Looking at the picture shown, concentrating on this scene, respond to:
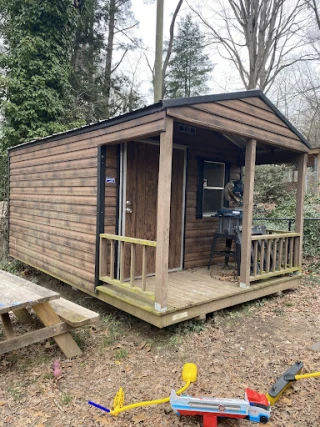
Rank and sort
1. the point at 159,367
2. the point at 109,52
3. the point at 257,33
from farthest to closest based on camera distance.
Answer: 1. the point at 109,52
2. the point at 257,33
3. the point at 159,367

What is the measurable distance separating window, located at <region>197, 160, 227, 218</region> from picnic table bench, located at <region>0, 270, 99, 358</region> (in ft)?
9.47

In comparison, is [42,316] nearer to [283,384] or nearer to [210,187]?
[283,384]

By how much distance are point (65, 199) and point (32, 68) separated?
5296mm

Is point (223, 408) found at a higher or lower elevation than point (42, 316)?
lower

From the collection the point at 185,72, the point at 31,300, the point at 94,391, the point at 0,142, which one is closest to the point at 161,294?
the point at 94,391

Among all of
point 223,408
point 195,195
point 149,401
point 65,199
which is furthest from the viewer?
point 195,195

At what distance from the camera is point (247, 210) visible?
4.11m

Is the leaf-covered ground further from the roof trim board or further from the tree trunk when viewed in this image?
the tree trunk

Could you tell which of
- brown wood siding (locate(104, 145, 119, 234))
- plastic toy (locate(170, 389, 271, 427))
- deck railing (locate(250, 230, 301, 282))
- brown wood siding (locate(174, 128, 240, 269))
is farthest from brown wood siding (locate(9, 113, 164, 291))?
plastic toy (locate(170, 389, 271, 427))

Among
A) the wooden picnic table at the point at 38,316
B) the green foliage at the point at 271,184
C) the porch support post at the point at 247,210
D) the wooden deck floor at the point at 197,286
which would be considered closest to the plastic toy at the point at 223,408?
the wooden deck floor at the point at 197,286

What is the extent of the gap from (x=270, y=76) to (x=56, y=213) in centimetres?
1102

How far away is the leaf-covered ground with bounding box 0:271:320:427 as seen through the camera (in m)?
2.31

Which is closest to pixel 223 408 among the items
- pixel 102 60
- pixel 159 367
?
pixel 159 367

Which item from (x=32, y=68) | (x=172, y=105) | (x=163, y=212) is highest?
(x=32, y=68)
